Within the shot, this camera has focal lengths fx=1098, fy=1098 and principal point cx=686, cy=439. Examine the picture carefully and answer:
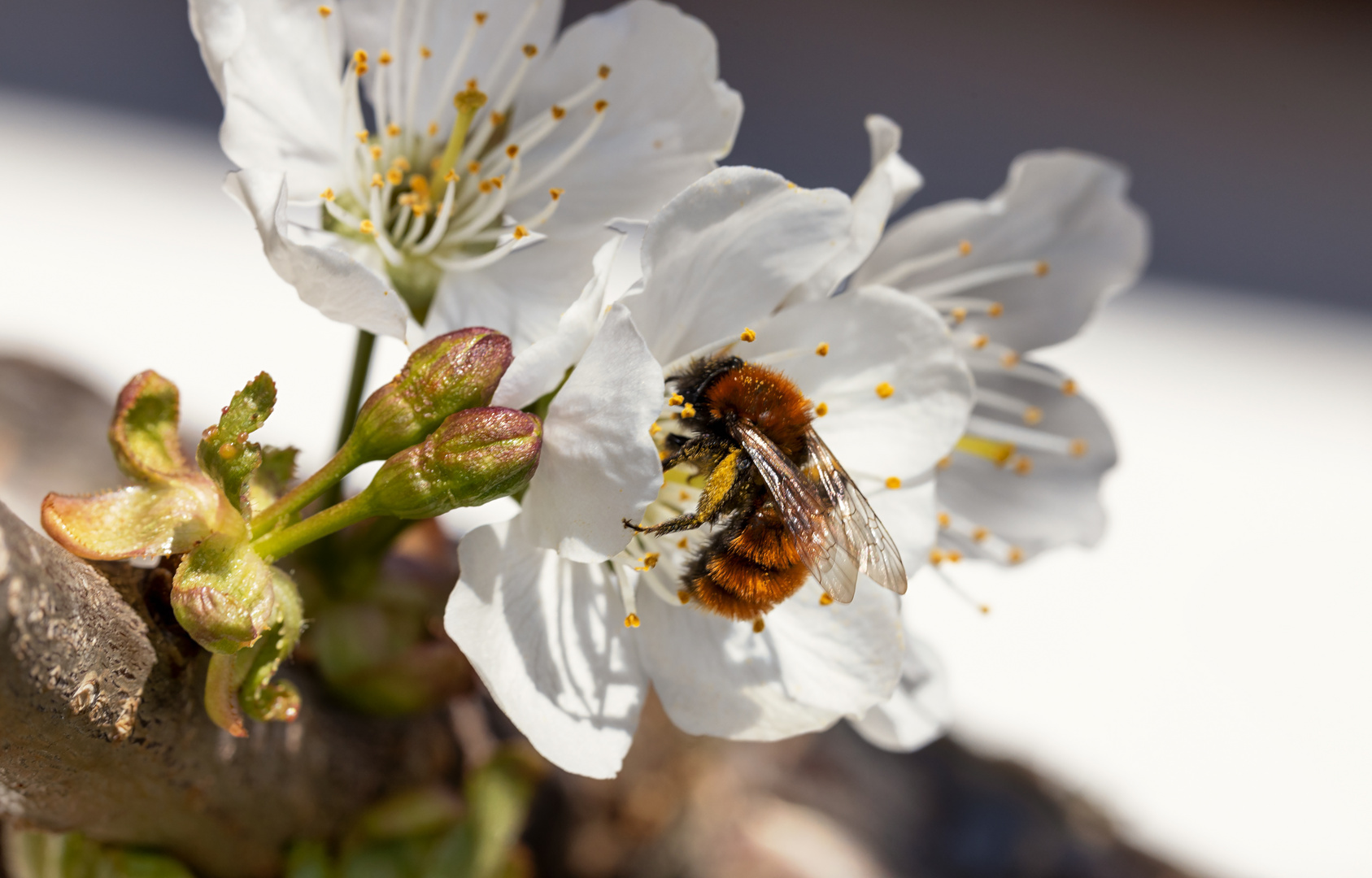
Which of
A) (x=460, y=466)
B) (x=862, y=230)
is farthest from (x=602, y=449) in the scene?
(x=862, y=230)

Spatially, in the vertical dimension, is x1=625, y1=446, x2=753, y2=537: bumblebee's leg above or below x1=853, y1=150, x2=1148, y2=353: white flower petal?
below

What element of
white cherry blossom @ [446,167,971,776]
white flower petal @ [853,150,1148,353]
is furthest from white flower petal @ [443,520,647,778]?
white flower petal @ [853,150,1148,353]

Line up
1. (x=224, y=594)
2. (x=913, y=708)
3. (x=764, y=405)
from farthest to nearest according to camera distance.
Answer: (x=913, y=708), (x=764, y=405), (x=224, y=594)

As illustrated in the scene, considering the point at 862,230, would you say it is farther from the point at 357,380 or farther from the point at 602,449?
the point at 357,380

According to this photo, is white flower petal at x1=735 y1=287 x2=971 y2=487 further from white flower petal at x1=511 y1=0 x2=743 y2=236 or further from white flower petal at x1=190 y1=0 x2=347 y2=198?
white flower petal at x1=190 y1=0 x2=347 y2=198

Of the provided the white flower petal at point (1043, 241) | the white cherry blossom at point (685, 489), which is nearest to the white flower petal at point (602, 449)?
the white cherry blossom at point (685, 489)
